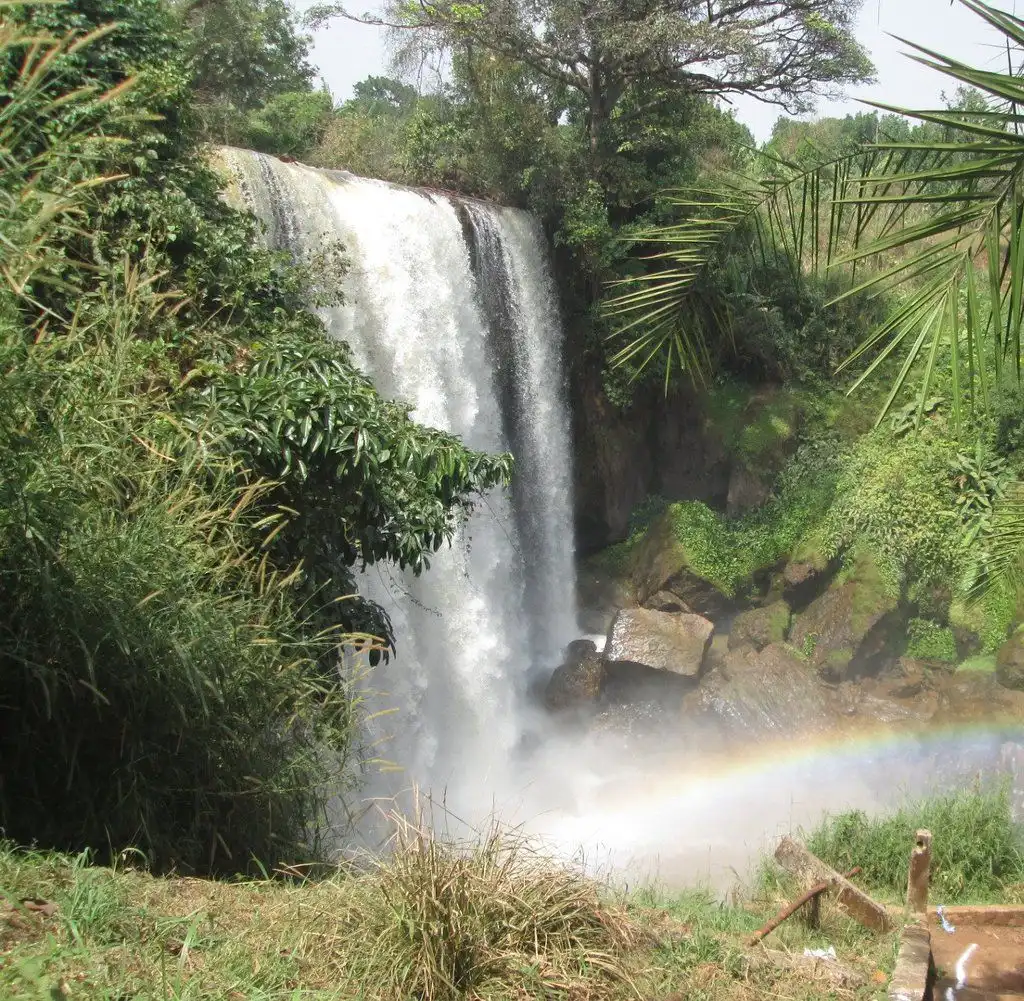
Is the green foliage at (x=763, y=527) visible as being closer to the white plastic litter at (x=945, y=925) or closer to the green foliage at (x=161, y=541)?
the green foliage at (x=161, y=541)

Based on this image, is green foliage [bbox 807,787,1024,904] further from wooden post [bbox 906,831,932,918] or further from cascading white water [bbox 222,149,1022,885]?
cascading white water [bbox 222,149,1022,885]

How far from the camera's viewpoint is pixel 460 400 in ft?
45.3

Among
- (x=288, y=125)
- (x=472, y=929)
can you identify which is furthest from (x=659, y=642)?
(x=288, y=125)

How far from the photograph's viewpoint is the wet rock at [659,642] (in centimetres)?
1427

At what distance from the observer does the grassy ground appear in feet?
10.2

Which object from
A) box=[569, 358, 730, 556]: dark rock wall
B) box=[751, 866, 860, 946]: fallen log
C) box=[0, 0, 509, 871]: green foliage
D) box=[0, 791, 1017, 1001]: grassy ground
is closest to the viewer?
box=[0, 791, 1017, 1001]: grassy ground

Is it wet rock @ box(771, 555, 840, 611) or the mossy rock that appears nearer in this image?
the mossy rock

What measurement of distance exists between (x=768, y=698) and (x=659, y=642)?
1.64m

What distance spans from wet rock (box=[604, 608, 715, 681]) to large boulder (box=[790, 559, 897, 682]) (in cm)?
142

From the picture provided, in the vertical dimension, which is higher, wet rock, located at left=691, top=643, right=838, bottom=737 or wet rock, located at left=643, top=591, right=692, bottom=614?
wet rock, located at left=643, top=591, right=692, bottom=614

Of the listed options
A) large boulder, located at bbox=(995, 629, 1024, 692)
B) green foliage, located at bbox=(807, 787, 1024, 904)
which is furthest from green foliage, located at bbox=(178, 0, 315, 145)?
green foliage, located at bbox=(807, 787, 1024, 904)

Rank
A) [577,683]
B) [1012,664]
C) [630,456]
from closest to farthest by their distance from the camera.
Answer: [1012,664], [577,683], [630,456]

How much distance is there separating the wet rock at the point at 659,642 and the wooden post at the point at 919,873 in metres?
8.60

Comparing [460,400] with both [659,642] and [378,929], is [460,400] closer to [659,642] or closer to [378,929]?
[659,642]
